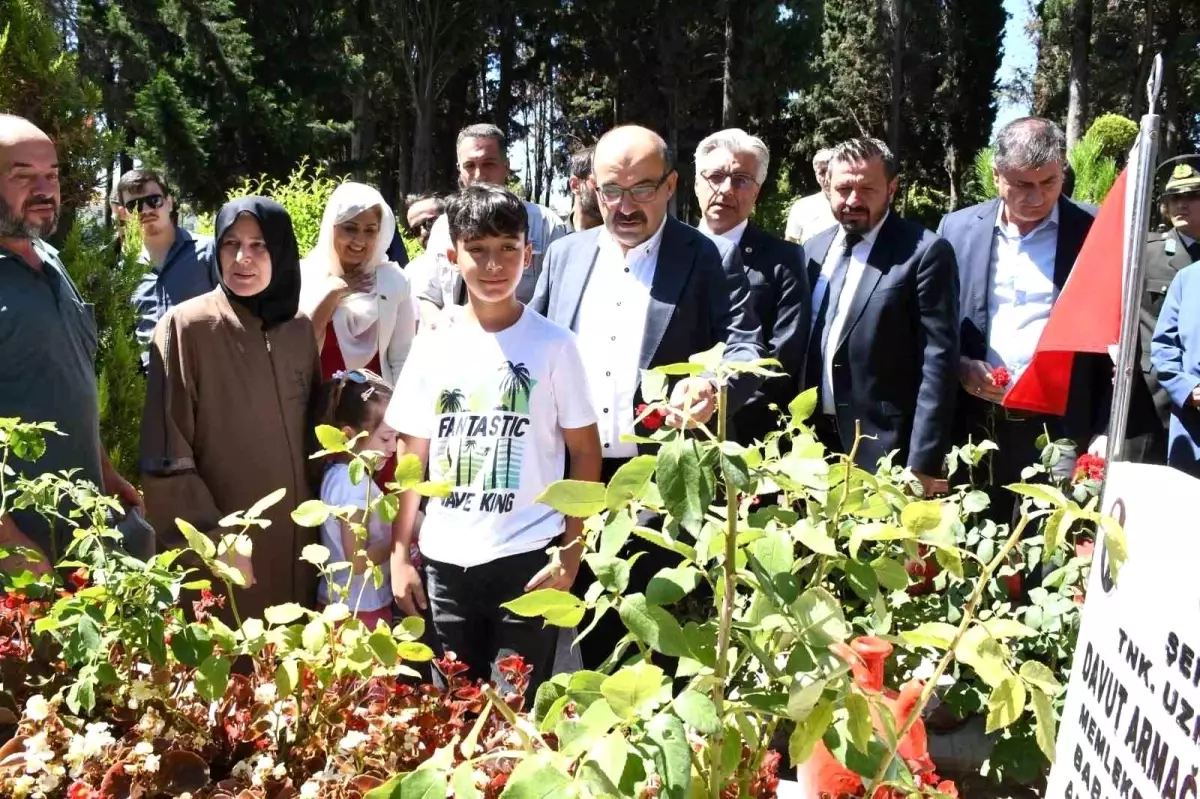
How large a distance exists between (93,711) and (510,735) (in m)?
0.62

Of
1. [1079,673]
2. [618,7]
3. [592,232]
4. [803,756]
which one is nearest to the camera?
[803,756]

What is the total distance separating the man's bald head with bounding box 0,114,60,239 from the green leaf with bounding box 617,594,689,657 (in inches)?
85.1

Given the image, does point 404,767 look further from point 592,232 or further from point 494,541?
point 592,232

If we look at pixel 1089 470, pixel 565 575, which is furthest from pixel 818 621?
pixel 1089 470

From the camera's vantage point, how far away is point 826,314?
142 inches

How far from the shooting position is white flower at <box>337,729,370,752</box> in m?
1.37

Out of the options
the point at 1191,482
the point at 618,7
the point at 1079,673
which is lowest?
the point at 1079,673

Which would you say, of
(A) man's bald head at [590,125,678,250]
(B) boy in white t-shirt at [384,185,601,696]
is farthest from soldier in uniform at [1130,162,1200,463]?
(B) boy in white t-shirt at [384,185,601,696]

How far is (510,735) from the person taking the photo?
4.67 ft

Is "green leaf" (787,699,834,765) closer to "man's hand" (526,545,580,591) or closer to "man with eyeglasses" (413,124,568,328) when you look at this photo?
"man's hand" (526,545,580,591)

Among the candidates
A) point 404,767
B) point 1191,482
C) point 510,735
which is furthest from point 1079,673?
point 404,767

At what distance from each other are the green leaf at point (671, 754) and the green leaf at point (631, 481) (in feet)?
0.72

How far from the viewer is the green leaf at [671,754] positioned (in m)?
0.90

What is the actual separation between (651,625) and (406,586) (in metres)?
1.60
